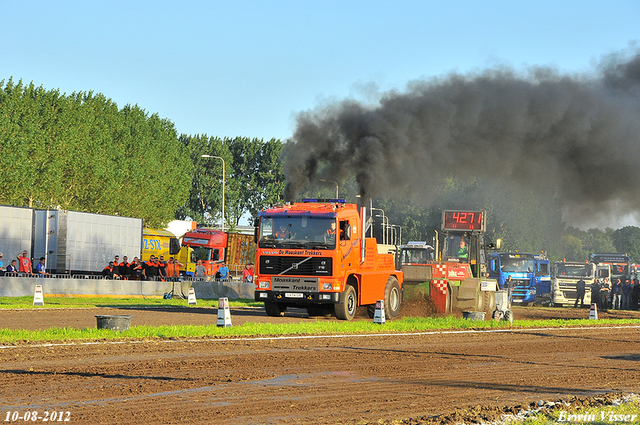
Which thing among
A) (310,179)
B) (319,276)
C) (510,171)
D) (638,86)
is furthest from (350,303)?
(638,86)

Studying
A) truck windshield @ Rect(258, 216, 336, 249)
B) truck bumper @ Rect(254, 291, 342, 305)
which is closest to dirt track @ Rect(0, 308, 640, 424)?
truck bumper @ Rect(254, 291, 342, 305)

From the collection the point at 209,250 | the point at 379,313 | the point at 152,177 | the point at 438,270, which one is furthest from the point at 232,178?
the point at 379,313

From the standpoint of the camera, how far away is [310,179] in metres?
31.5

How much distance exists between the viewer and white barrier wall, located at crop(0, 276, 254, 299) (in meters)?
30.8

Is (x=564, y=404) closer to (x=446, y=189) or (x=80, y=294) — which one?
(x=80, y=294)

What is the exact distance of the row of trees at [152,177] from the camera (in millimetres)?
51125

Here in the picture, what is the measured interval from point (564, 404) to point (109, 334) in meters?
10.5

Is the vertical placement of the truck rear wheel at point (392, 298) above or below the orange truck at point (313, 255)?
below

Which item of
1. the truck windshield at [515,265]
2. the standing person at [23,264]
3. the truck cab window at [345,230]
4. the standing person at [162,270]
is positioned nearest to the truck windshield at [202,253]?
the standing person at [162,270]

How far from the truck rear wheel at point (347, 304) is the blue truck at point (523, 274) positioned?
898 inches

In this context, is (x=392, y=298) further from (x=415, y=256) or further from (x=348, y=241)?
(x=415, y=256)

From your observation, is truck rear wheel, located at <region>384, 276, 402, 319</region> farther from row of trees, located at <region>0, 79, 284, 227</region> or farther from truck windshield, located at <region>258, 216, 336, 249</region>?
row of trees, located at <region>0, 79, 284, 227</region>

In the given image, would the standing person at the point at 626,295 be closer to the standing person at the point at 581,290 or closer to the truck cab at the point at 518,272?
the standing person at the point at 581,290

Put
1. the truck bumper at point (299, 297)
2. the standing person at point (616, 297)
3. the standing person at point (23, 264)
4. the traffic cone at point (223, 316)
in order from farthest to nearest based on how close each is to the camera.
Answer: the standing person at point (616, 297), the standing person at point (23, 264), the truck bumper at point (299, 297), the traffic cone at point (223, 316)
